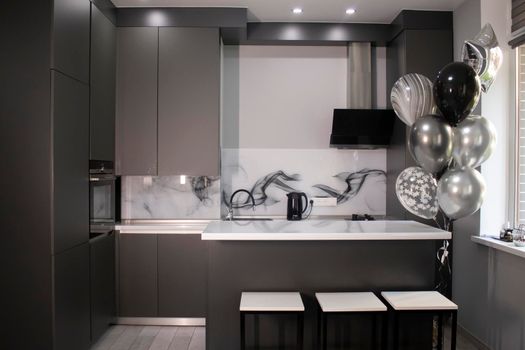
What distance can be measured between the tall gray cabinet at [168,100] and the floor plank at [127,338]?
1.37 meters

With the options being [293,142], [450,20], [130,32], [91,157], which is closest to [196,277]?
[91,157]

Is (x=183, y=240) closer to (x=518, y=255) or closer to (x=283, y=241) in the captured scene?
(x=283, y=241)

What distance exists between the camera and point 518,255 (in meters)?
2.52

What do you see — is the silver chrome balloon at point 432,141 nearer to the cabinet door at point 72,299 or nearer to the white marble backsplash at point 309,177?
the white marble backsplash at point 309,177

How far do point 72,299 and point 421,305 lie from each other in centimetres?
219

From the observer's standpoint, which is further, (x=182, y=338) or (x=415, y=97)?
(x=182, y=338)

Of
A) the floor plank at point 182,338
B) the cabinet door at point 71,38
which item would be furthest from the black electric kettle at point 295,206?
the cabinet door at point 71,38

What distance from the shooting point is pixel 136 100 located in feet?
11.6

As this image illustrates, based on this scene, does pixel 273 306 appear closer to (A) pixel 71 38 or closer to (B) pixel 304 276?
(B) pixel 304 276

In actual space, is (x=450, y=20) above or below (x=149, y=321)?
above

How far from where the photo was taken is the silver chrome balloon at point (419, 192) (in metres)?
2.28

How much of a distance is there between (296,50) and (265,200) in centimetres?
158

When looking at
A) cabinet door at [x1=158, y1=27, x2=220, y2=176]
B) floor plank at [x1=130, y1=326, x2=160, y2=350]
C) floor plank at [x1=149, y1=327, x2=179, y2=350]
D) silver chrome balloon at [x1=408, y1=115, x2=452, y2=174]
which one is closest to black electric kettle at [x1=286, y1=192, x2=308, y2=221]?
cabinet door at [x1=158, y1=27, x2=220, y2=176]

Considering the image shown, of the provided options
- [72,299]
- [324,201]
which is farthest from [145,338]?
[324,201]
